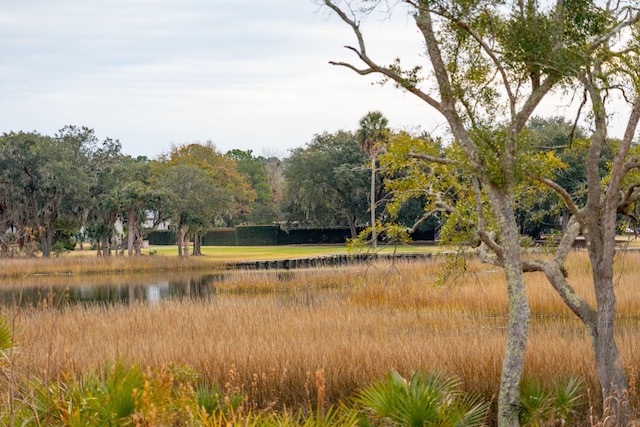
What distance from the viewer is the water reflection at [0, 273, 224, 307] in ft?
92.3

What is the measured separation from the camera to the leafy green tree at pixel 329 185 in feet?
209

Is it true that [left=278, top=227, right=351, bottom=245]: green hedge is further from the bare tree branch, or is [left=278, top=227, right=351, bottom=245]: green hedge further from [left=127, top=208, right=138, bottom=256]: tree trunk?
the bare tree branch

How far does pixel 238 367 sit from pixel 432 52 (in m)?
5.38

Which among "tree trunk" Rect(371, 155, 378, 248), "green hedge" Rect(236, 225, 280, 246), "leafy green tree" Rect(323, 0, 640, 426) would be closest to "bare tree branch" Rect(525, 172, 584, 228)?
"leafy green tree" Rect(323, 0, 640, 426)

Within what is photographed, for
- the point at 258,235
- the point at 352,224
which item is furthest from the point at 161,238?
the point at 352,224

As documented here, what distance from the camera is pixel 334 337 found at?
13711 mm

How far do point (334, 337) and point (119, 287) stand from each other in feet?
69.8

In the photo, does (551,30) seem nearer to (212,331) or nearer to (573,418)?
(573,418)

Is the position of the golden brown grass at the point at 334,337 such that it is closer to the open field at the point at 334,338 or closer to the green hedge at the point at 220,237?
the open field at the point at 334,338

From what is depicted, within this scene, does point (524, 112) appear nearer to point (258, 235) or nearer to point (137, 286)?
point (137, 286)

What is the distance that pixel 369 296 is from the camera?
75.4 feet

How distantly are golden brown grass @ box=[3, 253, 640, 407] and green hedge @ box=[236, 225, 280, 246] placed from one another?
47180 mm

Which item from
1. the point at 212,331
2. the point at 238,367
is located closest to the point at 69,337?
the point at 212,331

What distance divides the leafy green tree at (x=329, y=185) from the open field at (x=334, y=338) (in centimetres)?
3828
